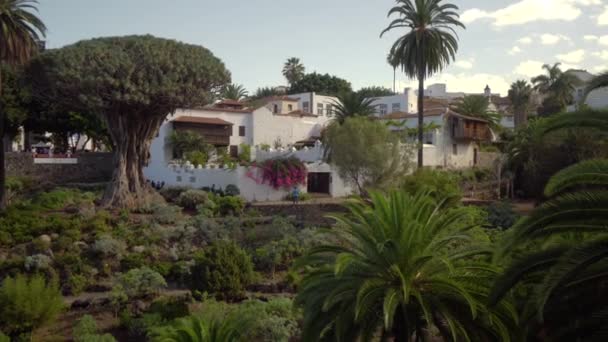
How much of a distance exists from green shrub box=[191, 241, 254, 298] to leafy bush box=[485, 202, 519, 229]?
1446 centimetres

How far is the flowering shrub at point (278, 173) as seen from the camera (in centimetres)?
3756

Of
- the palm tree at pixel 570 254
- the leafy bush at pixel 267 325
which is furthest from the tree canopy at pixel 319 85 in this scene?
the palm tree at pixel 570 254

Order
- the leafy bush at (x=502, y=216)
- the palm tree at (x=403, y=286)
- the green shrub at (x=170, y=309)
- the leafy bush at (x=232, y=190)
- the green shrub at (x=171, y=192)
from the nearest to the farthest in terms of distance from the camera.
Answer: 1. the palm tree at (x=403, y=286)
2. the green shrub at (x=170, y=309)
3. the leafy bush at (x=502, y=216)
4. the leafy bush at (x=232, y=190)
5. the green shrub at (x=171, y=192)

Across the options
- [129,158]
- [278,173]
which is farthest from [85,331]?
[278,173]

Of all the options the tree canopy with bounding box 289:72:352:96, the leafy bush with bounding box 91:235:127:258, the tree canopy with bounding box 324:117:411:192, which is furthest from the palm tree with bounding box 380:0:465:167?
the tree canopy with bounding box 289:72:352:96

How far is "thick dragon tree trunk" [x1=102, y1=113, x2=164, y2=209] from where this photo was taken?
33.2 m

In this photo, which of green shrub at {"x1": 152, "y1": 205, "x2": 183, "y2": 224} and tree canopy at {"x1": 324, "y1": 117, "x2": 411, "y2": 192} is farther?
tree canopy at {"x1": 324, "y1": 117, "x2": 411, "y2": 192}

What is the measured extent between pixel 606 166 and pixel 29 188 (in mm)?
39381

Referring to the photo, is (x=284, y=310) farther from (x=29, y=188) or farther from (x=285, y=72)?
(x=285, y=72)

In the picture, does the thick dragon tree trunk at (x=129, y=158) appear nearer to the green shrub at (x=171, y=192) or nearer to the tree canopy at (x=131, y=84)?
the tree canopy at (x=131, y=84)

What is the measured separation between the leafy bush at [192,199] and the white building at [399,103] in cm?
3618

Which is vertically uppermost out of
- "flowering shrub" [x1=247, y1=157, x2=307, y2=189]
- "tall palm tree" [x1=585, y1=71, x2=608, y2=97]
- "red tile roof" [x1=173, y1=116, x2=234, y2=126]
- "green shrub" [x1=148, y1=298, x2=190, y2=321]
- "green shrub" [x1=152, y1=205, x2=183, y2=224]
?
"red tile roof" [x1=173, y1=116, x2=234, y2=126]

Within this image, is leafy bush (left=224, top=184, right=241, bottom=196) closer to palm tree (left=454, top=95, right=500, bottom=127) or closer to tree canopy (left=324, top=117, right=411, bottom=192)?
tree canopy (left=324, top=117, right=411, bottom=192)

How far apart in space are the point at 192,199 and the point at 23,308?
20.1 metres
